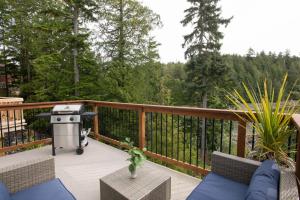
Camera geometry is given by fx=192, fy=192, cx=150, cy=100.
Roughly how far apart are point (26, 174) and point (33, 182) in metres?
0.11

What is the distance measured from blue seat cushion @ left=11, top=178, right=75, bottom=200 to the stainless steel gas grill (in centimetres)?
169

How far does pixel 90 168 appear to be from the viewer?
118 inches

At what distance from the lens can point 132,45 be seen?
401 inches

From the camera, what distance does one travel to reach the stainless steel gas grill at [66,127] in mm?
3365

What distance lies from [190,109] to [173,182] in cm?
99

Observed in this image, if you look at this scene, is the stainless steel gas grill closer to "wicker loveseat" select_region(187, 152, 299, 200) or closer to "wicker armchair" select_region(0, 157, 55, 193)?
"wicker armchair" select_region(0, 157, 55, 193)

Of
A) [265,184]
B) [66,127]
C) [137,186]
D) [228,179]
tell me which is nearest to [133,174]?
[137,186]

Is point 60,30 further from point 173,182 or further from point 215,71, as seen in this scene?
point 215,71

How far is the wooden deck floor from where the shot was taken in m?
2.37

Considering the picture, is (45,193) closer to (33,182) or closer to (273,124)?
(33,182)

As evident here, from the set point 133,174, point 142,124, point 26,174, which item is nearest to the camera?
point 26,174

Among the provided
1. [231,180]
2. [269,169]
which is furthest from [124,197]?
[269,169]

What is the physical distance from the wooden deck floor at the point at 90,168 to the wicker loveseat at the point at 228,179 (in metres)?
0.60


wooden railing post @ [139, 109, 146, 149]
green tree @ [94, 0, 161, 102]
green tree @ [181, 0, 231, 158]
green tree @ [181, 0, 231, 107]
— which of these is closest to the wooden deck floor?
wooden railing post @ [139, 109, 146, 149]
